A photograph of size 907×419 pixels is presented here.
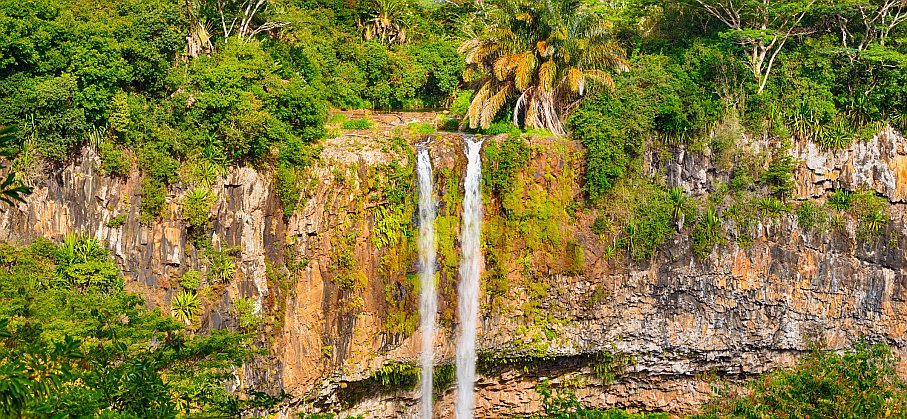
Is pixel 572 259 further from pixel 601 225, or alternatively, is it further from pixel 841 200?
pixel 841 200

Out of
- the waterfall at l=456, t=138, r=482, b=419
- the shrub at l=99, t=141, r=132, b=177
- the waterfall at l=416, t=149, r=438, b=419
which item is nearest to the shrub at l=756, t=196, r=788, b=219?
the waterfall at l=456, t=138, r=482, b=419

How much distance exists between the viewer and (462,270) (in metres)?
18.3

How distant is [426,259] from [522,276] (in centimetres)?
231

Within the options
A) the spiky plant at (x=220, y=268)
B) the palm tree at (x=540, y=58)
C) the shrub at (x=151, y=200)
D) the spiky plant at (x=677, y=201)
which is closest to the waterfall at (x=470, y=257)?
the palm tree at (x=540, y=58)

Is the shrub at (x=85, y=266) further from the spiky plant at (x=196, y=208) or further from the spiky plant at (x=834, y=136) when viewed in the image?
the spiky plant at (x=834, y=136)

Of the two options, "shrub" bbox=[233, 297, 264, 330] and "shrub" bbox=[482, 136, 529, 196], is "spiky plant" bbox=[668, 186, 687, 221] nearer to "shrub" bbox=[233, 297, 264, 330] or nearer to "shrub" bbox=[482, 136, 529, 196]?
"shrub" bbox=[482, 136, 529, 196]

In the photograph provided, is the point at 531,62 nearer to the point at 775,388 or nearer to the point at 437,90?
the point at 437,90

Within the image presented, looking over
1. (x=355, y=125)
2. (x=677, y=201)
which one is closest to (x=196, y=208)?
(x=355, y=125)

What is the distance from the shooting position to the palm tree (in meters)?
18.9

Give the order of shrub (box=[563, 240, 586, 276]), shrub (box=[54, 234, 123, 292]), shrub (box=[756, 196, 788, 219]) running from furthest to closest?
shrub (box=[756, 196, 788, 219])
shrub (box=[563, 240, 586, 276])
shrub (box=[54, 234, 123, 292])

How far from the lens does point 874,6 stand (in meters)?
19.8

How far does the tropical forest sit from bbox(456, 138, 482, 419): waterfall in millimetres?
64

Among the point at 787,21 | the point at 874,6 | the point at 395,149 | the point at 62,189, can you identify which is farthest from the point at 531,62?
the point at 62,189

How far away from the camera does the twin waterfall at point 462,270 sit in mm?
17828
